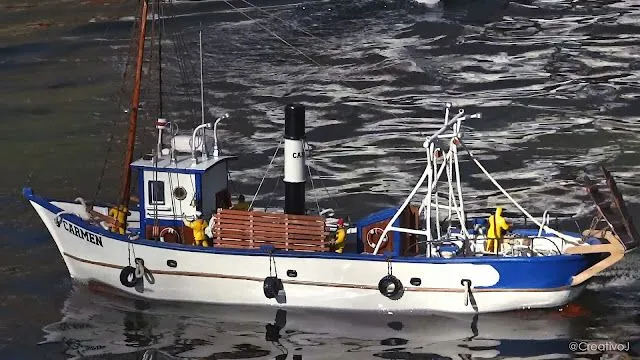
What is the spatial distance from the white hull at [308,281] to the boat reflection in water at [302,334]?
0.32 metres

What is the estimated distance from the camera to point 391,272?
102 ft

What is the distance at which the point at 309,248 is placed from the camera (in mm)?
31672

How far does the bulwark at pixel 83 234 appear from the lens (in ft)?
110

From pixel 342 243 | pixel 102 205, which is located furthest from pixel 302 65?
pixel 342 243

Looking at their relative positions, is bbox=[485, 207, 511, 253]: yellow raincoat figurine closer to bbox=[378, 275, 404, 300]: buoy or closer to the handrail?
the handrail

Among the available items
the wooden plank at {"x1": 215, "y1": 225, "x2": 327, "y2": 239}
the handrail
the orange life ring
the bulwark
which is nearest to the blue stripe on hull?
the handrail

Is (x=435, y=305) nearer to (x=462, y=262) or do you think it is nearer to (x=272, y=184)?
(x=462, y=262)

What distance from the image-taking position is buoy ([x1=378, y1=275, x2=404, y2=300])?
3089 cm

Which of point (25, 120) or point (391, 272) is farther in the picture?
point (25, 120)

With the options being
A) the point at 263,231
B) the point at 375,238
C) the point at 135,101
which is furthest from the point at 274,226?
the point at 135,101

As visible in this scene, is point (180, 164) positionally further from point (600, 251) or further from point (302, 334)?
point (600, 251)

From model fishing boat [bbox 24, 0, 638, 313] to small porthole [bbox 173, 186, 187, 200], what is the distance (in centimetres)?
3

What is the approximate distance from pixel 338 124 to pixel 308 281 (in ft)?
74.2

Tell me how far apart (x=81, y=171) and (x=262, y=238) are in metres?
18.5
